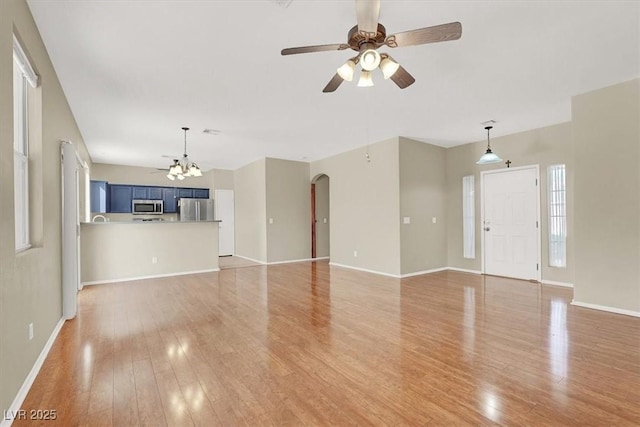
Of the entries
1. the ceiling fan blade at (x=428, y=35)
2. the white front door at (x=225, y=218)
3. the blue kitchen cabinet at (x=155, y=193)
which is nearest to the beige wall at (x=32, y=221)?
the ceiling fan blade at (x=428, y=35)

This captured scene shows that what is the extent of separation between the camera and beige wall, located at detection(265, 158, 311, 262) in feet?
24.9

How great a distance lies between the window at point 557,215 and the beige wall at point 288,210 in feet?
17.1

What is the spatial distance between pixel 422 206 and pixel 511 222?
62.5 inches

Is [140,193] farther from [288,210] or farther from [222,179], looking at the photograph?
[288,210]

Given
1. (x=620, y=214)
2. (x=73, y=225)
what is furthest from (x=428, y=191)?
(x=73, y=225)

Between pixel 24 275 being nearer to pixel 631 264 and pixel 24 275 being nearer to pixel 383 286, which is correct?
pixel 383 286

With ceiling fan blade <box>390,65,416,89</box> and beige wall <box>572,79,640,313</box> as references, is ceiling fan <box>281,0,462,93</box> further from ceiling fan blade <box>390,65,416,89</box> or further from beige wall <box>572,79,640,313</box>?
beige wall <box>572,79,640,313</box>

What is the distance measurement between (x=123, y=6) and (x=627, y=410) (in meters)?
4.21

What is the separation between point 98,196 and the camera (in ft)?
25.3

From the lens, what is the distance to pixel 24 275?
7.07ft

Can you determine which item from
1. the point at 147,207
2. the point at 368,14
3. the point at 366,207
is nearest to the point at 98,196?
the point at 147,207

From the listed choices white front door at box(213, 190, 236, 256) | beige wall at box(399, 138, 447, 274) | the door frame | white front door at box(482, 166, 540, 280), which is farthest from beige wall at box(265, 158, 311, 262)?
white front door at box(482, 166, 540, 280)

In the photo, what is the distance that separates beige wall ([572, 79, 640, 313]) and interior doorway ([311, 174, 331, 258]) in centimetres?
544

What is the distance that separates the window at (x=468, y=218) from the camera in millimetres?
6215
